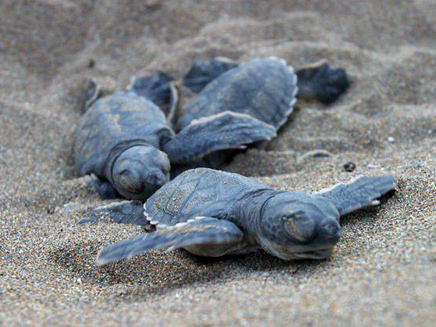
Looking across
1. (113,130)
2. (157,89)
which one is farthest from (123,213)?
(157,89)

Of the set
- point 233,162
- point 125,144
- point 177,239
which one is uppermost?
point 177,239

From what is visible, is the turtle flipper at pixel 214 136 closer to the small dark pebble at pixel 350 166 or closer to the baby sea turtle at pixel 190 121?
the baby sea turtle at pixel 190 121

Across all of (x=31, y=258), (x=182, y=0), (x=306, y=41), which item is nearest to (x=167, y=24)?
(x=182, y=0)

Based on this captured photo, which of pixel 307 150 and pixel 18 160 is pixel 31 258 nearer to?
pixel 18 160

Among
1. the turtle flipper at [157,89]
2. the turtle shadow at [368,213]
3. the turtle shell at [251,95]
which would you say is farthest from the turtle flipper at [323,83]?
the turtle shadow at [368,213]

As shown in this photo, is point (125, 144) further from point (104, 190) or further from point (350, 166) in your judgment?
point (350, 166)

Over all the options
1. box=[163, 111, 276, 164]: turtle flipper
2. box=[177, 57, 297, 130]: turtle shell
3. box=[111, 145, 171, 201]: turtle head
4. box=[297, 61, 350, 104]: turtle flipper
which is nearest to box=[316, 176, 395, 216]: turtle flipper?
box=[163, 111, 276, 164]: turtle flipper
